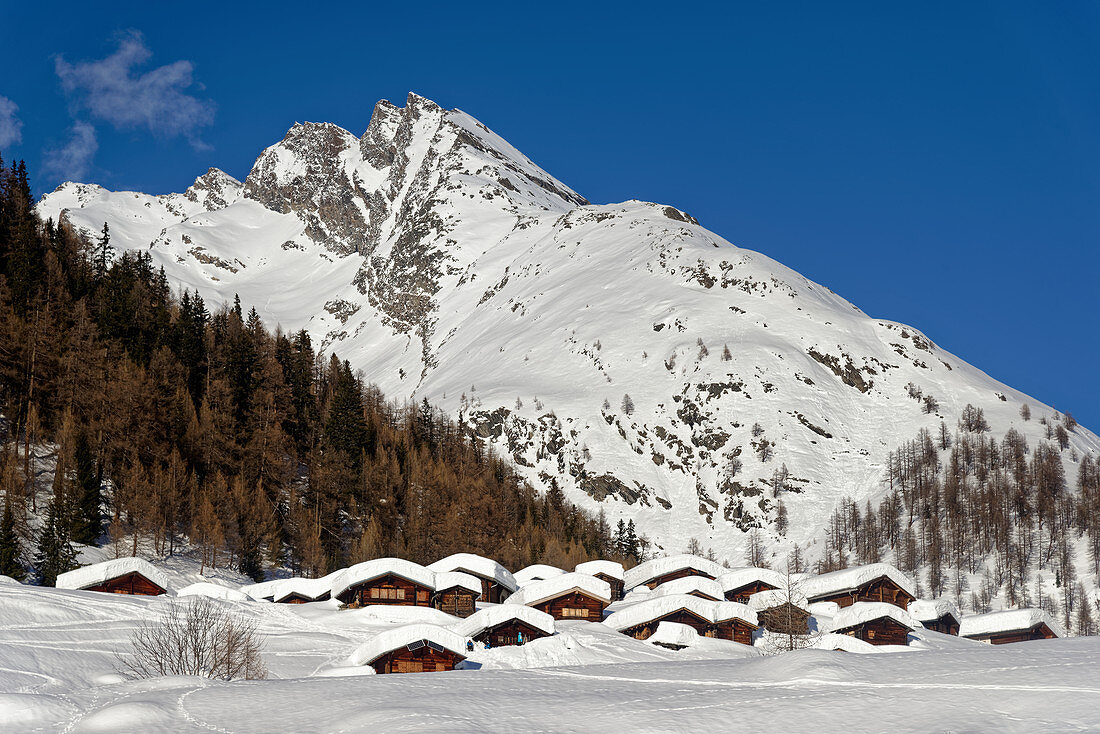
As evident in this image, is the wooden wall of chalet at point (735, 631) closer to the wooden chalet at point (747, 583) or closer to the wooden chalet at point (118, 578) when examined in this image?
the wooden chalet at point (747, 583)

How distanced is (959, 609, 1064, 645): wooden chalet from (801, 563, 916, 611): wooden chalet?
518 cm

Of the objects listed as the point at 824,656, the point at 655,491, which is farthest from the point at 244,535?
the point at 655,491

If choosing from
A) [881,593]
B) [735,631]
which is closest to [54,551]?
[735,631]

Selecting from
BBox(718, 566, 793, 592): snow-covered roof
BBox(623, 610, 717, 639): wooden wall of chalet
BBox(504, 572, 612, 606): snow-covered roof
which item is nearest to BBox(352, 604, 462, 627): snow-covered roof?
BBox(504, 572, 612, 606): snow-covered roof

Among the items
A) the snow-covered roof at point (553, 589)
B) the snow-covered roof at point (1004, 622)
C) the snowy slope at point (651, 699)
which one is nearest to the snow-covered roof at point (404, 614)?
the snow-covered roof at point (553, 589)

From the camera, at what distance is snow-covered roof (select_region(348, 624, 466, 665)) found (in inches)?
1748

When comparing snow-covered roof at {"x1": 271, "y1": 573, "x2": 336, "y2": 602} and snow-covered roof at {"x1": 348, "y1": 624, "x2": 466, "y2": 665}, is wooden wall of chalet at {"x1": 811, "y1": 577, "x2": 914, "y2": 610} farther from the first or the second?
snow-covered roof at {"x1": 348, "y1": 624, "x2": 466, "y2": 665}

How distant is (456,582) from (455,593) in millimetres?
1281

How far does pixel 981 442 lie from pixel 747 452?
40480mm

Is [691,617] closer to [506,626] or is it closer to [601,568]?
[506,626]

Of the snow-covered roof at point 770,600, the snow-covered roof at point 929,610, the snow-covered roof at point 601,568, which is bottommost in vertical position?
the snow-covered roof at point 929,610

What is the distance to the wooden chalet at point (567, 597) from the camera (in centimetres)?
6969

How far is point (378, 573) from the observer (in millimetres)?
63688

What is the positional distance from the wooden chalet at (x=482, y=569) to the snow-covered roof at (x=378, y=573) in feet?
20.0
